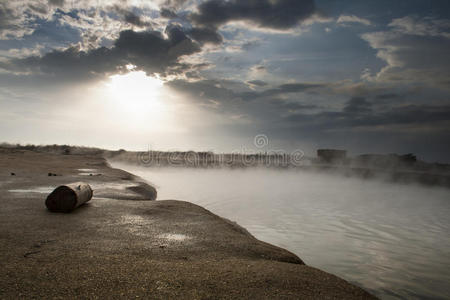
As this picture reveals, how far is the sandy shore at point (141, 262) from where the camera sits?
303cm

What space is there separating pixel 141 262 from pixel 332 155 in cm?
5077

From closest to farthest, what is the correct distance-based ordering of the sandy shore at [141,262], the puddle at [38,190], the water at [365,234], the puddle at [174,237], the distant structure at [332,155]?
the sandy shore at [141,262]
the puddle at [174,237]
the water at [365,234]
the puddle at [38,190]
the distant structure at [332,155]

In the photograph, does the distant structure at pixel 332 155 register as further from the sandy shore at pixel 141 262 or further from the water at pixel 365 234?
the sandy shore at pixel 141 262

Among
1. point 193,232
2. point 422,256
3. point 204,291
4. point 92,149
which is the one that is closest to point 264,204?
point 422,256

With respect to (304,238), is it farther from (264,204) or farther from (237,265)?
(264,204)

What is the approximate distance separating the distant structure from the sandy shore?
4637cm

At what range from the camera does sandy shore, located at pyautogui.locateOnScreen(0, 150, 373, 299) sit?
3025 mm

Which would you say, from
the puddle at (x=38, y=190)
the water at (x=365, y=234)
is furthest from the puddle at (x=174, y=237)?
the puddle at (x=38, y=190)

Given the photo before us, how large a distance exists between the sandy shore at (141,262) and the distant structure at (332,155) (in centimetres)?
4637

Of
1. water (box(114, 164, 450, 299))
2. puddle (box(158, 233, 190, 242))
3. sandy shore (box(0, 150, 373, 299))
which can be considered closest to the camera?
sandy shore (box(0, 150, 373, 299))

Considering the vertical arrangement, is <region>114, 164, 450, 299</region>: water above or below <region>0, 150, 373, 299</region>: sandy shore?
below

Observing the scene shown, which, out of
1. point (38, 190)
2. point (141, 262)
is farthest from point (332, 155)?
point (141, 262)

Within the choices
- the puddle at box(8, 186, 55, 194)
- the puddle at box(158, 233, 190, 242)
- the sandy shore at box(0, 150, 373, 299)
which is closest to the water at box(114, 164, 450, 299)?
the sandy shore at box(0, 150, 373, 299)

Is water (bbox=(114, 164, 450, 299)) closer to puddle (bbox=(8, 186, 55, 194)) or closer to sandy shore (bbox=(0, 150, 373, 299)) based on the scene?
sandy shore (bbox=(0, 150, 373, 299))
